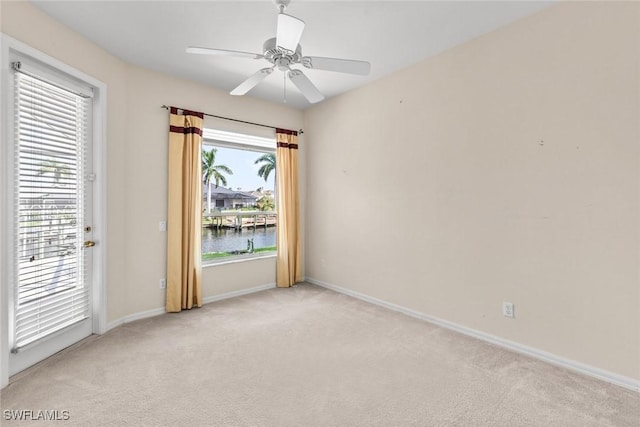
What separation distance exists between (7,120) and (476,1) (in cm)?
349

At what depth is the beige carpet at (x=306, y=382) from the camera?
1791 millimetres

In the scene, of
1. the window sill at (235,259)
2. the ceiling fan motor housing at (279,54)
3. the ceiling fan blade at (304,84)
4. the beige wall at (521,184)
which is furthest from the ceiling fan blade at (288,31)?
the window sill at (235,259)

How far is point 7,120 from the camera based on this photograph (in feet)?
6.80

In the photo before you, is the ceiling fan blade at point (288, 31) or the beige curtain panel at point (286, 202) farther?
the beige curtain panel at point (286, 202)

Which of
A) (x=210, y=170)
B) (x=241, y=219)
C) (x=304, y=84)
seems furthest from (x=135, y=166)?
(x=304, y=84)

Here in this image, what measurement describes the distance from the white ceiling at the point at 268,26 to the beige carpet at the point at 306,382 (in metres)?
2.76

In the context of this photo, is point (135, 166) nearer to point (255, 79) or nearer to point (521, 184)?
point (255, 79)

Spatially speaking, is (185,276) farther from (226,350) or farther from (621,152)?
(621,152)

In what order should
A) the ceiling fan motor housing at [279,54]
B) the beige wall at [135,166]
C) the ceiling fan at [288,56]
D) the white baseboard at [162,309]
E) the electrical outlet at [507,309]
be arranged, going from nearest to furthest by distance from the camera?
the ceiling fan at [288,56] < the ceiling fan motor housing at [279,54] < the electrical outlet at [507,309] < the beige wall at [135,166] < the white baseboard at [162,309]

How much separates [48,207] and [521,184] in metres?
3.91

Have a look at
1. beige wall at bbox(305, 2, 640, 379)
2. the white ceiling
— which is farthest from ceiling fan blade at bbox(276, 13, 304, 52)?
beige wall at bbox(305, 2, 640, 379)

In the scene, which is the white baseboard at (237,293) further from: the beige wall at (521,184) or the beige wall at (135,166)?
the beige wall at (521,184)

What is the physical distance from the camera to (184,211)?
356 centimetres

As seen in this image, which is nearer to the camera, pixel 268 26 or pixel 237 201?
pixel 268 26
